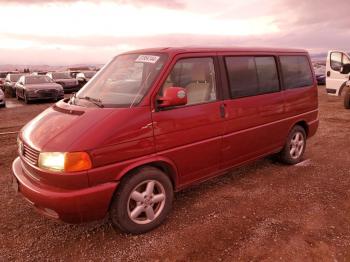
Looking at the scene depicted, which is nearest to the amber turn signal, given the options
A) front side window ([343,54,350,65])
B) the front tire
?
the front tire

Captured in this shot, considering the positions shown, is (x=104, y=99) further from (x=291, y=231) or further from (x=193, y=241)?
→ (x=291, y=231)

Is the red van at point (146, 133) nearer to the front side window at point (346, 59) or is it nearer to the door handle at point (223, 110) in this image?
the door handle at point (223, 110)

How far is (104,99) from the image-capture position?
3.64 metres

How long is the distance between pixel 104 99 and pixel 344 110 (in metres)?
11.0

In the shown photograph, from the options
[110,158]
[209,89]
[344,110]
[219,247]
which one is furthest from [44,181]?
[344,110]

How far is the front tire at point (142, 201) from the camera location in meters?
3.28

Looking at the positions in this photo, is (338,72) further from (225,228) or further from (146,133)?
(146,133)

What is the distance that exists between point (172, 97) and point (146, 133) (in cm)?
47

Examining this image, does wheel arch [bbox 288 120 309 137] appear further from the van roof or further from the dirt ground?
the van roof

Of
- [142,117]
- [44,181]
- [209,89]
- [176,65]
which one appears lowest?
[44,181]

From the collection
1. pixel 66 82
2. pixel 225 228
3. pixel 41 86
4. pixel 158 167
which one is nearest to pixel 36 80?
pixel 41 86

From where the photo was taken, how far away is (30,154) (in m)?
3.27

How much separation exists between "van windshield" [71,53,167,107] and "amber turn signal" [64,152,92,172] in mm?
729

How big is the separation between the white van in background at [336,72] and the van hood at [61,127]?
11830 mm
